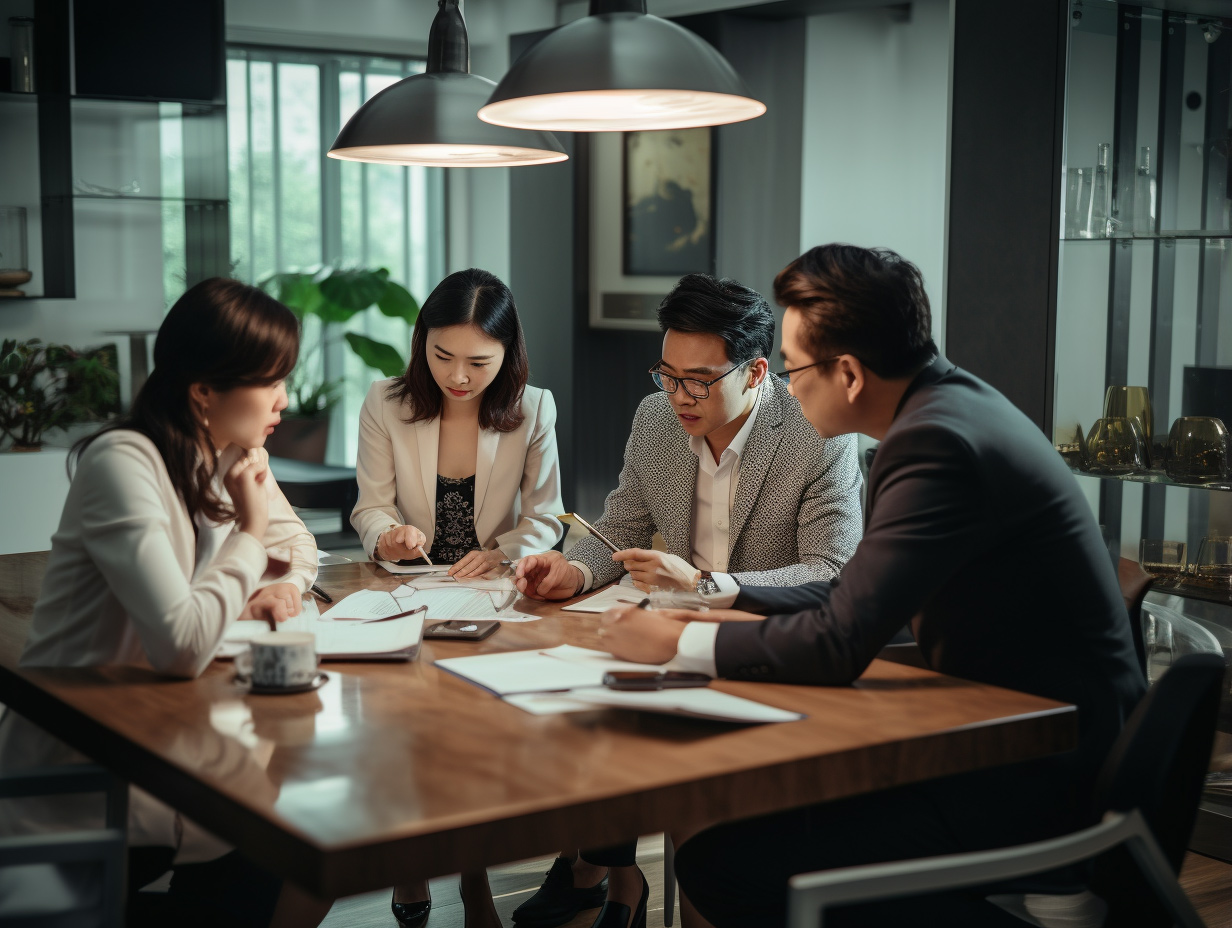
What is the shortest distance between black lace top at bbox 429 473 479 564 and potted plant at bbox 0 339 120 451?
2328mm

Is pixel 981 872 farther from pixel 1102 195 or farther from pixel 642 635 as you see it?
pixel 1102 195

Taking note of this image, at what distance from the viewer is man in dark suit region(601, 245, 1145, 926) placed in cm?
174

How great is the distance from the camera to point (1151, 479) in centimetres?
336

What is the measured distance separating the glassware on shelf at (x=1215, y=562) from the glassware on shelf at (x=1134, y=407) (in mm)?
268

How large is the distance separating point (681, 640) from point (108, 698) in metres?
0.78

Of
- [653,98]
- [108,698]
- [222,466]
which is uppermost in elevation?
[653,98]

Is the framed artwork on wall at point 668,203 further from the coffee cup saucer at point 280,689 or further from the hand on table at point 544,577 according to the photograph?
the coffee cup saucer at point 280,689

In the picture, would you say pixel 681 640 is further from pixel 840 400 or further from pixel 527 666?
pixel 840 400

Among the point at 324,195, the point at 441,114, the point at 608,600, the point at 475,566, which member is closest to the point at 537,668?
the point at 608,600

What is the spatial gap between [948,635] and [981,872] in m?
0.54

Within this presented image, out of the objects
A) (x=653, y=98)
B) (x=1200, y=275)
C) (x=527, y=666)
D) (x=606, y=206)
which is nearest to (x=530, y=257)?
(x=606, y=206)

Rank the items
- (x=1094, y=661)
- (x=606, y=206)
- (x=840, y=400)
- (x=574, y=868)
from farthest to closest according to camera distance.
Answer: (x=606, y=206) → (x=574, y=868) → (x=840, y=400) → (x=1094, y=661)

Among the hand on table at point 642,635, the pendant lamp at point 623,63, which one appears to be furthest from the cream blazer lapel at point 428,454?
the hand on table at point 642,635

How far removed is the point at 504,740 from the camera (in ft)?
4.94
